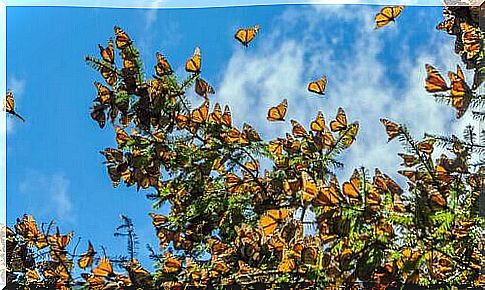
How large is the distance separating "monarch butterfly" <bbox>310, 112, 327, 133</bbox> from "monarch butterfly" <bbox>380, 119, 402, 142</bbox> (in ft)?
0.42

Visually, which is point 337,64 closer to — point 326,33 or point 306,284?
point 326,33

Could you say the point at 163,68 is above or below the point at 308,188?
above

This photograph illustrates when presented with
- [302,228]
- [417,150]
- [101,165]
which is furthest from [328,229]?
[101,165]

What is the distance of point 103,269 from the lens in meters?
1.23

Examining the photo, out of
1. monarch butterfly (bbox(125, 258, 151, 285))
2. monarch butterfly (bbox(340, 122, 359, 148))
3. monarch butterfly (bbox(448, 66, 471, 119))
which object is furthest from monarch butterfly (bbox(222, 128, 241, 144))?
monarch butterfly (bbox(448, 66, 471, 119))

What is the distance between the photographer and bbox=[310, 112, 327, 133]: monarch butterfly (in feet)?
4.00

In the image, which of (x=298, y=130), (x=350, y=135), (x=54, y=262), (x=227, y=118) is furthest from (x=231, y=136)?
(x=54, y=262)

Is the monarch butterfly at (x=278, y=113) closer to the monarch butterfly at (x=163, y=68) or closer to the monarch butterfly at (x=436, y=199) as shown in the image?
the monarch butterfly at (x=163, y=68)

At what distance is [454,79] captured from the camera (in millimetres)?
1158

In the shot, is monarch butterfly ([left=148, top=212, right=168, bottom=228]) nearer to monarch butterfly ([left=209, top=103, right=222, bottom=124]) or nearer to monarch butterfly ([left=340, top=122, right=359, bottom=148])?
monarch butterfly ([left=209, top=103, right=222, bottom=124])

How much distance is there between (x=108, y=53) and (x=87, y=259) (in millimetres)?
450

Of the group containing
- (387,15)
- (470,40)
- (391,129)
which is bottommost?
(391,129)

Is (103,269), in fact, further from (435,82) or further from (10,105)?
(435,82)

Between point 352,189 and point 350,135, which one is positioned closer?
point 352,189
